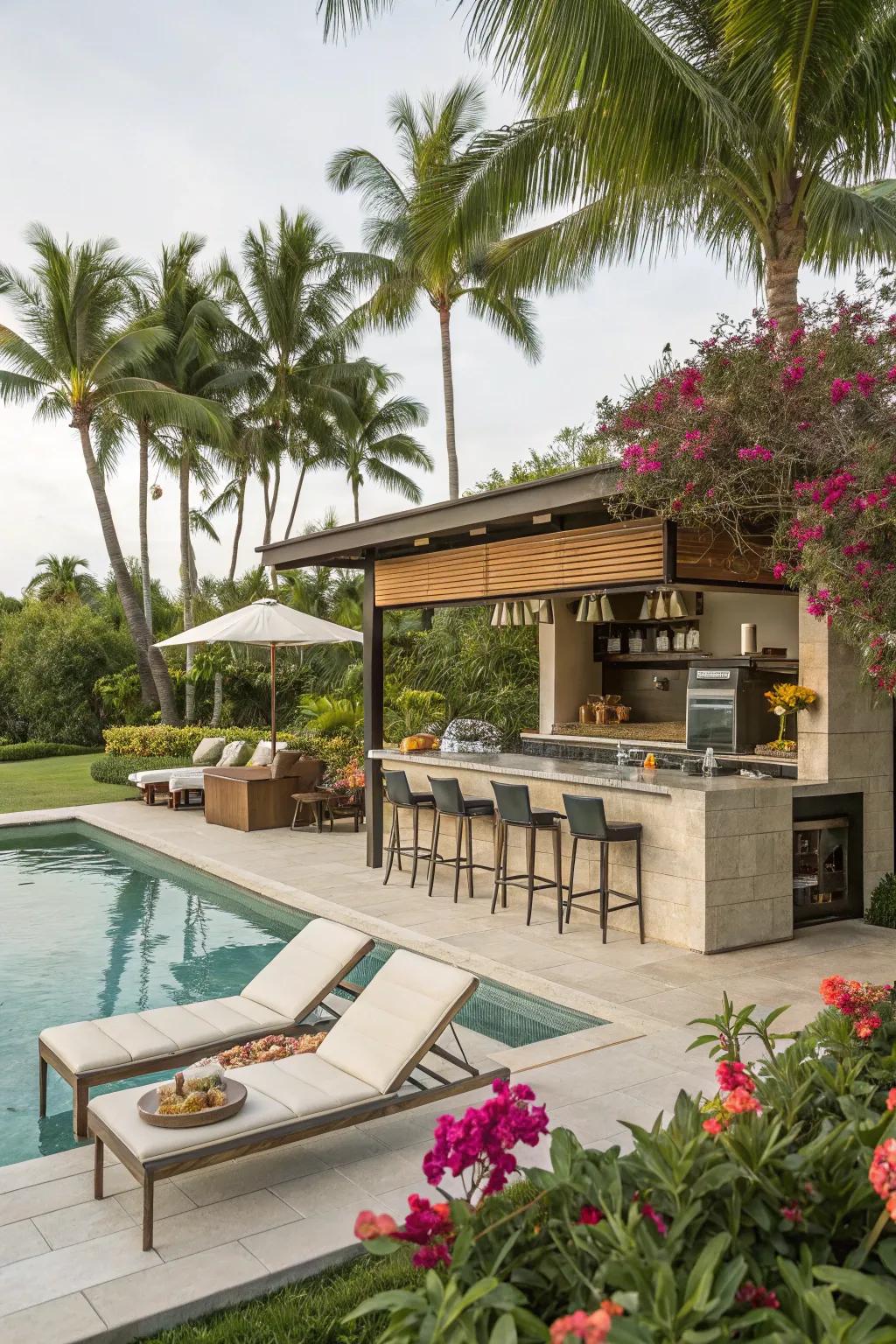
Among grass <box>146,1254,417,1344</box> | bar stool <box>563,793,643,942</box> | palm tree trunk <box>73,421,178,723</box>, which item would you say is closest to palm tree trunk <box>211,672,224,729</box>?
palm tree trunk <box>73,421,178,723</box>

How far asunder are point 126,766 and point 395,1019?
16344 mm

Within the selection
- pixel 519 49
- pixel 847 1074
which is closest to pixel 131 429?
pixel 519 49

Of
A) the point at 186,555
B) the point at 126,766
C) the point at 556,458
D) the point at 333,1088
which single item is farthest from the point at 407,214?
the point at 333,1088

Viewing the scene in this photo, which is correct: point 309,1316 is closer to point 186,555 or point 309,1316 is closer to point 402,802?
point 402,802

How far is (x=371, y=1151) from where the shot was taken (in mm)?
4539

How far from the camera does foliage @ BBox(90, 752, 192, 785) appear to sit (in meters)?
19.8

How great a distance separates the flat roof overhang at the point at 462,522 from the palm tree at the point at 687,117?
2190 mm

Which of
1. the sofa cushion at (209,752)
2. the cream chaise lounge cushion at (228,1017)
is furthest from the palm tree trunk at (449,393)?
the cream chaise lounge cushion at (228,1017)

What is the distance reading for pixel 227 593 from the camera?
91.4 ft

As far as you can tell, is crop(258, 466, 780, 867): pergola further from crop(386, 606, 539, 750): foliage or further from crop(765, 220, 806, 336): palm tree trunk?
crop(386, 606, 539, 750): foliage

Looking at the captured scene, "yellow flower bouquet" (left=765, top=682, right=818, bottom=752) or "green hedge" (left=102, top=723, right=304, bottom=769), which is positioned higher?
"yellow flower bouquet" (left=765, top=682, right=818, bottom=752)

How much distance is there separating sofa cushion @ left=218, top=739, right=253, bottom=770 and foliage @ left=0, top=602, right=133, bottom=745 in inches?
542

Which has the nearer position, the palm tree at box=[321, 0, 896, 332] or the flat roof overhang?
the flat roof overhang

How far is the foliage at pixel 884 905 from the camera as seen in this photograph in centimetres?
822
